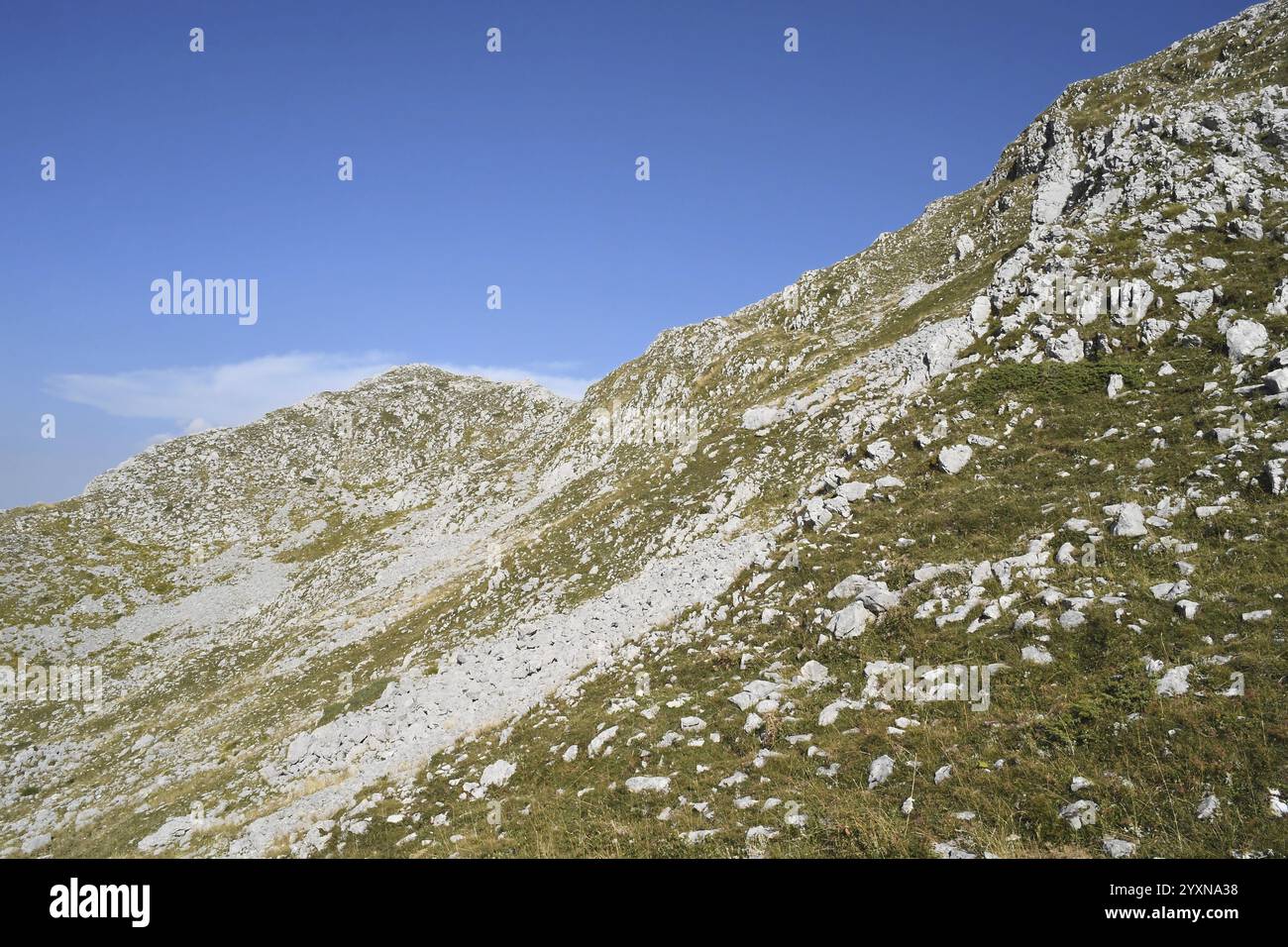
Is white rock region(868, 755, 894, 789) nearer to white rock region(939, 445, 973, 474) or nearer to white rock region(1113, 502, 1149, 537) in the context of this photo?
white rock region(1113, 502, 1149, 537)

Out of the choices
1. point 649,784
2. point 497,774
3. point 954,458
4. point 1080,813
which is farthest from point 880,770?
point 954,458

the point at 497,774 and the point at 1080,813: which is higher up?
the point at 1080,813

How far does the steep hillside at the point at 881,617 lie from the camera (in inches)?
373

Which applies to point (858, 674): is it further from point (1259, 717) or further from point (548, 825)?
point (548, 825)

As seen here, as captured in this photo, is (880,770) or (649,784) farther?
(649,784)

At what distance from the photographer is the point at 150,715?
4116cm

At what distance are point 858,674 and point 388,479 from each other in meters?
86.4

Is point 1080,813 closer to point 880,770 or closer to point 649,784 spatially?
point 880,770

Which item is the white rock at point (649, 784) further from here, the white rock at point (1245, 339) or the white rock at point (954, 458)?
the white rock at point (1245, 339)

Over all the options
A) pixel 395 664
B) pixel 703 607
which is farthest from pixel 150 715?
pixel 703 607

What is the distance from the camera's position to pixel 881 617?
48.4 ft

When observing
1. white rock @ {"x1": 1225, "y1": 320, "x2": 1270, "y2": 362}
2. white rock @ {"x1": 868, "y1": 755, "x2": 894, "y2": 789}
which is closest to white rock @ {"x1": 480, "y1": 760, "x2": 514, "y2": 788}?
white rock @ {"x1": 868, "y1": 755, "x2": 894, "y2": 789}

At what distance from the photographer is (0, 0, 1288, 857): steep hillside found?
9.47 m

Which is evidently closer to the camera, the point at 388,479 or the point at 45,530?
the point at 45,530
